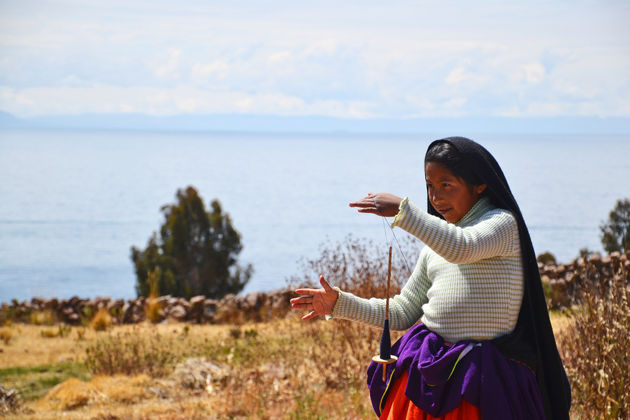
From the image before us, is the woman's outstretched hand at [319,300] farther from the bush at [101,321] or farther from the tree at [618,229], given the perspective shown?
Answer: the tree at [618,229]

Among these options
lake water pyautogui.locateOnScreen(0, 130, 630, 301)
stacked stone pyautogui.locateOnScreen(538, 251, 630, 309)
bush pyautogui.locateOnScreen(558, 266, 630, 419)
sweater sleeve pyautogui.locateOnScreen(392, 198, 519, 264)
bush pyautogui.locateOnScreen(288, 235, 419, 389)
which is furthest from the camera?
lake water pyautogui.locateOnScreen(0, 130, 630, 301)

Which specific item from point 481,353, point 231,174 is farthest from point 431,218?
point 231,174

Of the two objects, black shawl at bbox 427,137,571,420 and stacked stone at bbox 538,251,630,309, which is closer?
black shawl at bbox 427,137,571,420

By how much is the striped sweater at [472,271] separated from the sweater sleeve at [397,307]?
0.37 ft

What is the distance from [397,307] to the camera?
2.92m

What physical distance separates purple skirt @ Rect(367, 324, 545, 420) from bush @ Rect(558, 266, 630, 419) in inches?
71.2

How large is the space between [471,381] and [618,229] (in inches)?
513

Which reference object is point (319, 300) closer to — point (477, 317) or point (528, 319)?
point (477, 317)

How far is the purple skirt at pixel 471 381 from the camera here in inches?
97.3

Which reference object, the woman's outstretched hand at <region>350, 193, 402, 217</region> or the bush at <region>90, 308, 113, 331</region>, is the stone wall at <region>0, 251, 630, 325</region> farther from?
the woman's outstretched hand at <region>350, 193, 402, 217</region>

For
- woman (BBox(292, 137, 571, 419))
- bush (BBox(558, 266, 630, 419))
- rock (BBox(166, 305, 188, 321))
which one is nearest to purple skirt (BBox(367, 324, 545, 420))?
woman (BBox(292, 137, 571, 419))

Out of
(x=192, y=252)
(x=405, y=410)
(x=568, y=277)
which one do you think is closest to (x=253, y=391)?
(x=405, y=410)

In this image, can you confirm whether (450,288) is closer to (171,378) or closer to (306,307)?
(306,307)

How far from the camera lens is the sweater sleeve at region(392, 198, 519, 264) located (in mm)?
2389
